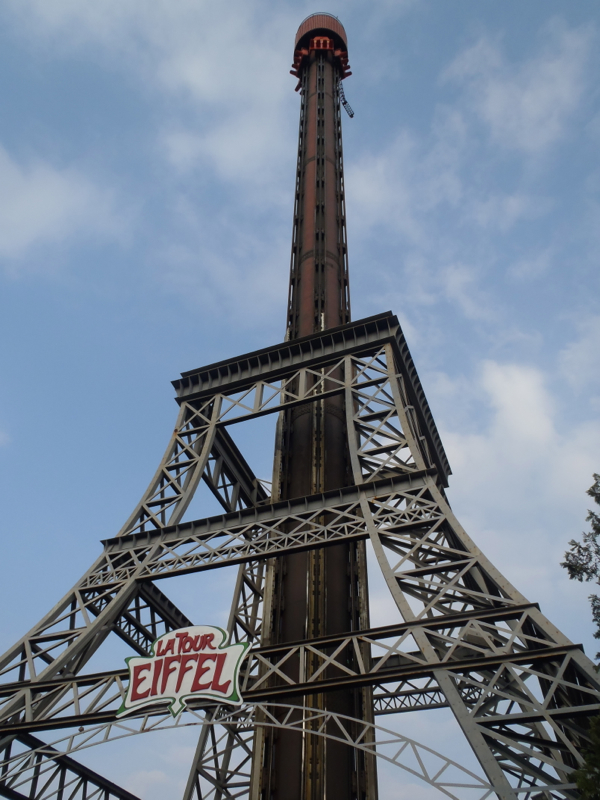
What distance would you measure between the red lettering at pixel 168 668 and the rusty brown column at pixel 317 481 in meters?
5.59

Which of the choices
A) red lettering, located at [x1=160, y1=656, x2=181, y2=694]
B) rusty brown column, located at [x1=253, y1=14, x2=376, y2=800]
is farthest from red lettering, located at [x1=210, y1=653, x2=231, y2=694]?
rusty brown column, located at [x1=253, y1=14, x2=376, y2=800]

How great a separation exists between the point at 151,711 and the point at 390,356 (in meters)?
15.3

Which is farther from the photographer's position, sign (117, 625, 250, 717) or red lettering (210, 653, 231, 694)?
sign (117, 625, 250, 717)

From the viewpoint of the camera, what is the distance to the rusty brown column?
21266 mm

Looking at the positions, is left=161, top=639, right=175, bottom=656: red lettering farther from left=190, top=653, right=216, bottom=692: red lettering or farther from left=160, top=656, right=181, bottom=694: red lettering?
left=190, top=653, right=216, bottom=692: red lettering

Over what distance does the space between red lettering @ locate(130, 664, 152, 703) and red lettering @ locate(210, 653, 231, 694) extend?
1714 mm

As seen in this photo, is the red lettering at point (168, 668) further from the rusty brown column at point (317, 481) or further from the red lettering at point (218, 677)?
the rusty brown column at point (317, 481)

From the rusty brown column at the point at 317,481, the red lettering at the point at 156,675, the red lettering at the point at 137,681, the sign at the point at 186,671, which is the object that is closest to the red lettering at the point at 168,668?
the sign at the point at 186,671

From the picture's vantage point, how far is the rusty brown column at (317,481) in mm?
21266

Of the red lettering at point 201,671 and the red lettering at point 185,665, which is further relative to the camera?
the red lettering at point 185,665

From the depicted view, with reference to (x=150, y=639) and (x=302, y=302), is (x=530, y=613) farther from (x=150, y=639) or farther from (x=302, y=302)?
(x=302, y=302)

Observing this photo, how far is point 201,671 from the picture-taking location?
17781 millimetres

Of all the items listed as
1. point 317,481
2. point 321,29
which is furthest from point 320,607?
point 321,29

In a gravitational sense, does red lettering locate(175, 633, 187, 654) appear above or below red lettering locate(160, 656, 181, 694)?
above
